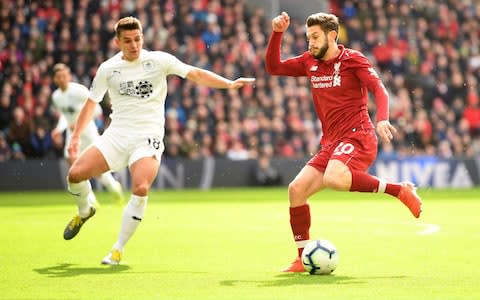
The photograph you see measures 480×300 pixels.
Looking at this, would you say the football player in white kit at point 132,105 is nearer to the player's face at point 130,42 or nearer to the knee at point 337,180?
the player's face at point 130,42

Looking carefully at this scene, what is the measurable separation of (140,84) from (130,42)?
0.47 meters

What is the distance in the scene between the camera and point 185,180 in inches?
1067

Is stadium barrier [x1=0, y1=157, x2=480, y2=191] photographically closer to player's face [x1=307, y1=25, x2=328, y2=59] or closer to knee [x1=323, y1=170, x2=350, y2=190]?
player's face [x1=307, y1=25, x2=328, y2=59]

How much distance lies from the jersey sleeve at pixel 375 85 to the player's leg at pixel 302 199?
847 millimetres

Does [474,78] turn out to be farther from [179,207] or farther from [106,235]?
[106,235]

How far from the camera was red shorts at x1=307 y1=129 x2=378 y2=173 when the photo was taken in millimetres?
10094

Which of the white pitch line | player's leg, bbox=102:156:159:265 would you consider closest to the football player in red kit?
player's leg, bbox=102:156:159:265

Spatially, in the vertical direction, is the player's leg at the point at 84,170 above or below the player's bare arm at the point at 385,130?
below

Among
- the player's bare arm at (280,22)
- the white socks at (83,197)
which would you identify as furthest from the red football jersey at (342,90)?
the white socks at (83,197)

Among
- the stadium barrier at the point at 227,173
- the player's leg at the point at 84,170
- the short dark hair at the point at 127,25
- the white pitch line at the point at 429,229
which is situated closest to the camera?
the short dark hair at the point at 127,25

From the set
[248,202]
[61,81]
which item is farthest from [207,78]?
[248,202]

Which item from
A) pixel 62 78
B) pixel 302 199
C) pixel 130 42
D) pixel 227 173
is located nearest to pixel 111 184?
pixel 62 78

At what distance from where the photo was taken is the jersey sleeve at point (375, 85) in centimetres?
997

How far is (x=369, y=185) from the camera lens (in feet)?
32.8
